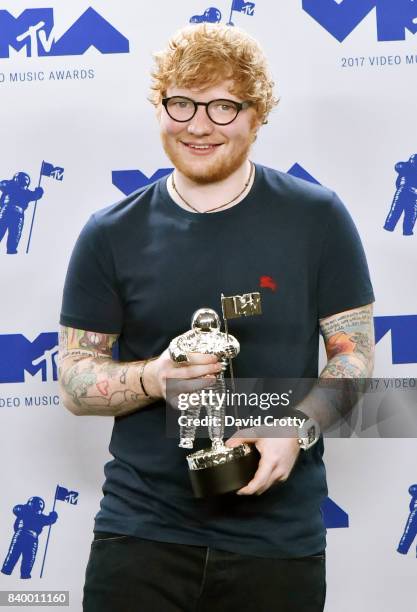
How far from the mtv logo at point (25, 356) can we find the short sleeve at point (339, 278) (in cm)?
85

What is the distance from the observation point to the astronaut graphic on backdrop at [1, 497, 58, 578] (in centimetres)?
224

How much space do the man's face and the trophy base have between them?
1.59 feet

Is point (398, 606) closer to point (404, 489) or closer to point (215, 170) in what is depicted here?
point (404, 489)

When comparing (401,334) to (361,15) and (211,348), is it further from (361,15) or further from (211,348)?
(211,348)

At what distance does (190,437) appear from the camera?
147cm

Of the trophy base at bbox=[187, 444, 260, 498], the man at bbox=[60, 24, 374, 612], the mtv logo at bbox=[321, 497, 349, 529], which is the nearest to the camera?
the trophy base at bbox=[187, 444, 260, 498]

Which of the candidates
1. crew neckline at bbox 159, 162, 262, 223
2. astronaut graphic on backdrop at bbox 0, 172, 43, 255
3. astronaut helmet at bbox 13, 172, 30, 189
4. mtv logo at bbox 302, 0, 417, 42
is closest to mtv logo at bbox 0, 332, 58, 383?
astronaut graphic on backdrop at bbox 0, 172, 43, 255

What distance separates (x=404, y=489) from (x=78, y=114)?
1191 millimetres

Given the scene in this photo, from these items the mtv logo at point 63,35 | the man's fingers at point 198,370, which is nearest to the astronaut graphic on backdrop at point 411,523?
the man's fingers at point 198,370

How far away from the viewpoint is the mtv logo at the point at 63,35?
216cm

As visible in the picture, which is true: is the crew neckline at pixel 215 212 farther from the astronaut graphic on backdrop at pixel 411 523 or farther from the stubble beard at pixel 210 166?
the astronaut graphic on backdrop at pixel 411 523

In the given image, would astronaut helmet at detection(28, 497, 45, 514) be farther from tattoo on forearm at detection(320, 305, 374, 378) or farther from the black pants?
tattoo on forearm at detection(320, 305, 374, 378)

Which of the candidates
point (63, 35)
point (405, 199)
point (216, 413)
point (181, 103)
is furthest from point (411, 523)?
point (63, 35)

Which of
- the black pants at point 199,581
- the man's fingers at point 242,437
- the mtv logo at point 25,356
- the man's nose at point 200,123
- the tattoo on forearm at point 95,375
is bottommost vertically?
the black pants at point 199,581
